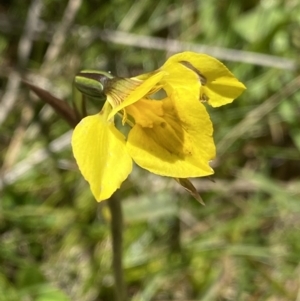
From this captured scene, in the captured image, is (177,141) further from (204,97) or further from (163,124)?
(204,97)

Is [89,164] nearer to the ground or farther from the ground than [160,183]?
farther from the ground

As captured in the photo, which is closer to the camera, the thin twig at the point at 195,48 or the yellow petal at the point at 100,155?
the yellow petal at the point at 100,155

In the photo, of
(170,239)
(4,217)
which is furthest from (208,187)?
(4,217)

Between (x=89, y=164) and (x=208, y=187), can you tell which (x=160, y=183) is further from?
(x=89, y=164)

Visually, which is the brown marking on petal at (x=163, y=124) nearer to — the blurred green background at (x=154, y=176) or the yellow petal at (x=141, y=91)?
the yellow petal at (x=141, y=91)

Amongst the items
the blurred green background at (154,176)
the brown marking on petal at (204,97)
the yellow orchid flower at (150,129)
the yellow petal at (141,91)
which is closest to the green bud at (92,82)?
the yellow orchid flower at (150,129)

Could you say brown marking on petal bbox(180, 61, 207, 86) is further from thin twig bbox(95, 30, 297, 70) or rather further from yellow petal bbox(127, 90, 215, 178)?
thin twig bbox(95, 30, 297, 70)

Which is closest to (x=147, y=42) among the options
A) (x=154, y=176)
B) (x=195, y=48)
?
(x=195, y=48)

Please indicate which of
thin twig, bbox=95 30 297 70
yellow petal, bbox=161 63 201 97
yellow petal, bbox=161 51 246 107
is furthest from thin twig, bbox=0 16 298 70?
yellow petal, bbox=161 63 201 97
